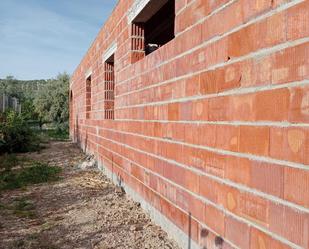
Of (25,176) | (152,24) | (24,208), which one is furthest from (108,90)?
(24,208)

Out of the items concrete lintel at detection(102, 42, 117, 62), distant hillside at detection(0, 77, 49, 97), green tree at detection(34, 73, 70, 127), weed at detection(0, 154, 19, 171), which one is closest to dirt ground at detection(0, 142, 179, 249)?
concrete lintel at detection(102, 42, 117, 62)

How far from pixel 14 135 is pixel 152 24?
9452 mm

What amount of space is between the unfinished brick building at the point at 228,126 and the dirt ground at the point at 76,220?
30 cm

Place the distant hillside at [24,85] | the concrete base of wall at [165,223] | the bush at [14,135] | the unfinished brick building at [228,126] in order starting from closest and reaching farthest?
1. the unfinished brick building at [228,126]
2. the concrete base of wall at [165,223]
3. the bush at [14,135]
4. the distant hillside at [24,85]

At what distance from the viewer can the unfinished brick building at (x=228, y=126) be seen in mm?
2174

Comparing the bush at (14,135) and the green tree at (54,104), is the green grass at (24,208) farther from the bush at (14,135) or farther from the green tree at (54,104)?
the green tree at (54,104)

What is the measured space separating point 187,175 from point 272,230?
1.48m

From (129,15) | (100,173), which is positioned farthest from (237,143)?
(100,173)

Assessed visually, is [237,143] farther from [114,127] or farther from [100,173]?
[100,173]

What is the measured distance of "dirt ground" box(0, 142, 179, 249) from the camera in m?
4.37

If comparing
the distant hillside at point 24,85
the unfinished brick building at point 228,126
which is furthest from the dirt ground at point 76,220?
the distant hillside at point 24,85

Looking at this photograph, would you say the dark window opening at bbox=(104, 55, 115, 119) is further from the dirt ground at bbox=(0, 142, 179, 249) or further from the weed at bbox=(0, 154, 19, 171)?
the weed at bbox=(0, 154, 19, 171)

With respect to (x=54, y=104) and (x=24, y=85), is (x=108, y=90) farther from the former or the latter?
(x=24, y=85)

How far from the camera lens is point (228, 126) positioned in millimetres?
2908
